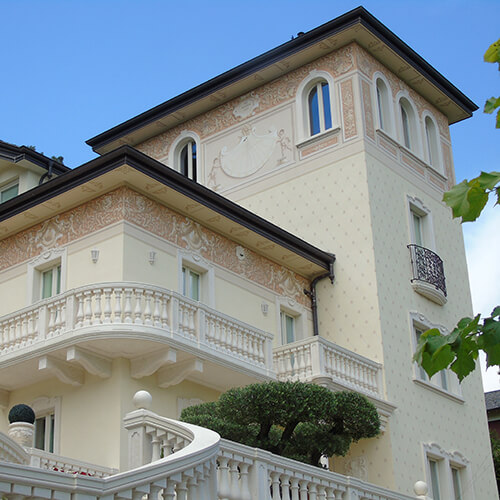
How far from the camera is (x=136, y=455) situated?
10883 millimetres

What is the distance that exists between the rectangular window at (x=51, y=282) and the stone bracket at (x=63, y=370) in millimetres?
2596

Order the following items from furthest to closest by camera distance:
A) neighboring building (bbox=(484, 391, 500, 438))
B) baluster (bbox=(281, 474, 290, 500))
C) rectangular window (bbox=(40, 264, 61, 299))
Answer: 1. neighboring building (bbox=(484, 391, 500, 438))
2. rectangular window (bbox=(40, 264, 61, 299))
3. baluster (bbox=(281, 474, 290, 500))

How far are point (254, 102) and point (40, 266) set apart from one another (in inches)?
366

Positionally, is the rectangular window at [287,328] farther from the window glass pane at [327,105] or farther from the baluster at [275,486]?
the baluster at [275,486]

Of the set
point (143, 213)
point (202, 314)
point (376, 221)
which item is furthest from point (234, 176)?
point (202, 314)

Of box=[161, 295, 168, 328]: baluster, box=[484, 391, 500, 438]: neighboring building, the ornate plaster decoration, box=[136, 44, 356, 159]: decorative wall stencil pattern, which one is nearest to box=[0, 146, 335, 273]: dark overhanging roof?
box=[161, 295, 168, 328]: baluster

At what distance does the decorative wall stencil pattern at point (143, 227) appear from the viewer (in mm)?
20156

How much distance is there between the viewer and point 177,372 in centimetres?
1867

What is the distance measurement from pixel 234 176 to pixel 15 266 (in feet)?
25.5

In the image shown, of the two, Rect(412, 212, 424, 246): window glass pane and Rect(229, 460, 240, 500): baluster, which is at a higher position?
Rect(412, 212, 424, 246): window glass pane

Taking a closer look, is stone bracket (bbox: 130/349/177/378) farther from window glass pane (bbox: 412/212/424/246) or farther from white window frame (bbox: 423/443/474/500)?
window glass pane (bbox: 412/212/424/246)

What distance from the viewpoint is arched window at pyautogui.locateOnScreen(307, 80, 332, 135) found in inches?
1016

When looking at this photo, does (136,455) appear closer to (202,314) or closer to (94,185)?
(202,314)

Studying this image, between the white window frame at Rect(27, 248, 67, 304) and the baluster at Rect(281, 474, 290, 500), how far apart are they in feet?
31.9
